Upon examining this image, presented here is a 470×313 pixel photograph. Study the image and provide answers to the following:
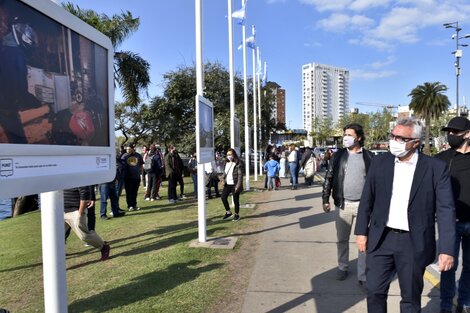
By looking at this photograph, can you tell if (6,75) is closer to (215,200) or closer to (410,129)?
(410,129)

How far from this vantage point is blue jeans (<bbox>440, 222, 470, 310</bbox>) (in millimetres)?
4187

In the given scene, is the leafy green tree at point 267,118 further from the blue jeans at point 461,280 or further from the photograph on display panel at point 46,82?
the photograph on display panel at point 46,82

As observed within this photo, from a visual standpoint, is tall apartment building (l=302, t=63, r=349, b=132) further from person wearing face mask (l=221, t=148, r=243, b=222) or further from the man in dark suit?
the man in dark suit

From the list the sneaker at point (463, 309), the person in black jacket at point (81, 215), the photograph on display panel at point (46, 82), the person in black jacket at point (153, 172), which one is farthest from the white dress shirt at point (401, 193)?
the person in black jacket at point (153, 172)

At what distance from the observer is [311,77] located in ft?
293

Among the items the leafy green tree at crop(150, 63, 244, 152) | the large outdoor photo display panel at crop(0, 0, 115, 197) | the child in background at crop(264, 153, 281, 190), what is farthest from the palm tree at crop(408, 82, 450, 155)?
the large outdoor photo display panel at crop(0, 0, 115, 197)

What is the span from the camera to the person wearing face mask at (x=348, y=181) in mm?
5379

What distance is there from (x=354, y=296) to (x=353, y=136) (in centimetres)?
196

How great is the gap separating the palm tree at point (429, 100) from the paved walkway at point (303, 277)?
4910 centimetres

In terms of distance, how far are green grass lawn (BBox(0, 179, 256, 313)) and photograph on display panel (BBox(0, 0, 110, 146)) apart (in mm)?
2618

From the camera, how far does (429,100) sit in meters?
52.5

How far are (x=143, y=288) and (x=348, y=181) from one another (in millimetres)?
2911

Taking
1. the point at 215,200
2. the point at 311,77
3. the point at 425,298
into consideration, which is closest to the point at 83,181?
the point at 425,298

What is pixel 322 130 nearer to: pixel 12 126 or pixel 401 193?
pixel 401 193
